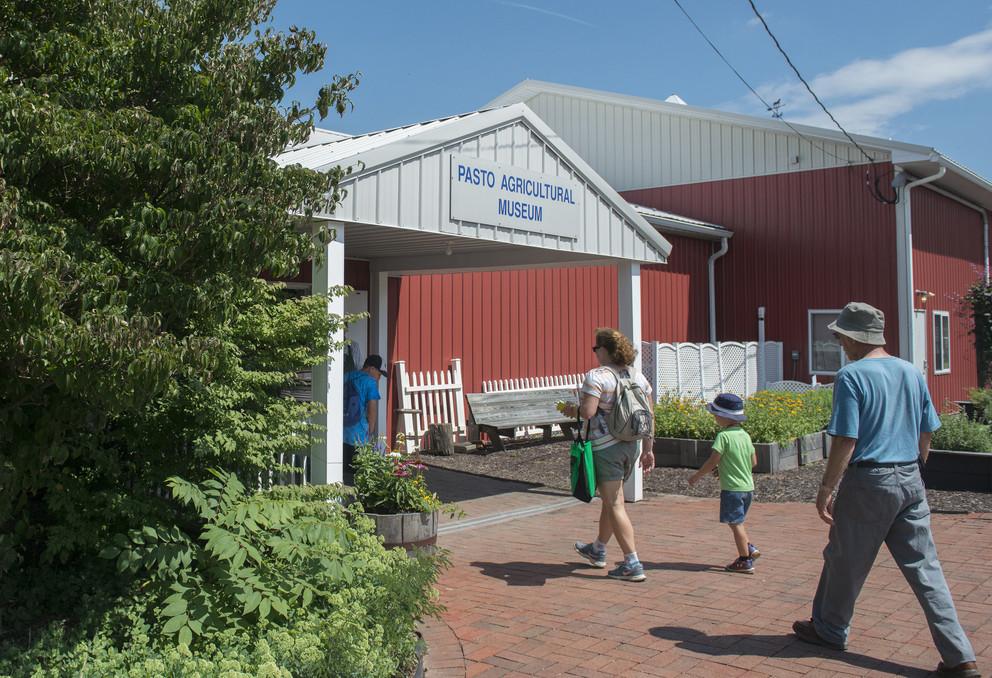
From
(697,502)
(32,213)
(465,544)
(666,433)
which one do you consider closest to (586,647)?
(465,544)

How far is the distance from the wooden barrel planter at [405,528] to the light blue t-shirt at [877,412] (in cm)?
273

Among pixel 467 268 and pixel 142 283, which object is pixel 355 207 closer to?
pixel 142 283

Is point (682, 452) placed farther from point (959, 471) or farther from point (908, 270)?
point (908, 270)

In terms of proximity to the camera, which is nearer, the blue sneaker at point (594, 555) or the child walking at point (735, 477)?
the child walking at point (735, 477)

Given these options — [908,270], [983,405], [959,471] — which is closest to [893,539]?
[959,471]

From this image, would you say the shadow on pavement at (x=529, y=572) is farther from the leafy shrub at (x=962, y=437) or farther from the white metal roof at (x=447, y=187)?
the leafy shrub at (x=962, y=437)

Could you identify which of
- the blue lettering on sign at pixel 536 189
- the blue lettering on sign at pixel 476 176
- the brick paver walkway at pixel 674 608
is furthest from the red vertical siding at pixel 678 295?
the blue lettering on sign at pixel 476 176

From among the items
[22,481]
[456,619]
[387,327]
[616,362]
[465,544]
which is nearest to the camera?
[22,481]

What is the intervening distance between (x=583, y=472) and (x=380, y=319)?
590 centimetres

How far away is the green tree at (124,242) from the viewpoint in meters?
3.20

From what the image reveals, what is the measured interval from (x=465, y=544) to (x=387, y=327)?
16.7 feet

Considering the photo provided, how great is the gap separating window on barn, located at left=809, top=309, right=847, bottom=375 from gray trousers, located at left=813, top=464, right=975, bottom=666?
47.0 feet

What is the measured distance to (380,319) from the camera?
11617 millimetres

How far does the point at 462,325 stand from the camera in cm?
1343
